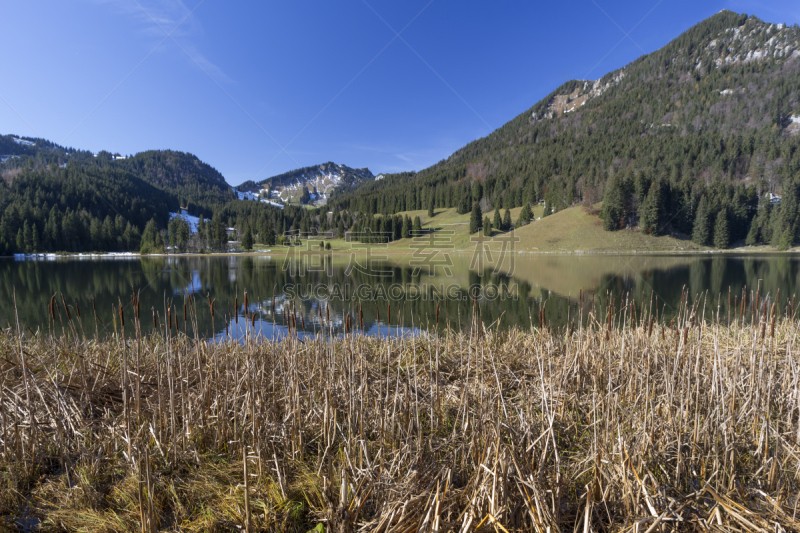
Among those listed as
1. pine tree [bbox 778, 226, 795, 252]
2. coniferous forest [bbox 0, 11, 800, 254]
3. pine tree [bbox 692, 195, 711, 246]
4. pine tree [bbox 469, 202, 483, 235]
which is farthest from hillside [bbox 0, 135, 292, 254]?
pine tree [bbox 778, 226, 795, 252]

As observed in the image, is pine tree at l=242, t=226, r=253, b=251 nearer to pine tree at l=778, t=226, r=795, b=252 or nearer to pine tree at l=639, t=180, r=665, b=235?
pine tree at l=639, t=180, r=665, b=235

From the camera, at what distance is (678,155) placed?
9869 centimetres

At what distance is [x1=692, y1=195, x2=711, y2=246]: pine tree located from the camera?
59781mm

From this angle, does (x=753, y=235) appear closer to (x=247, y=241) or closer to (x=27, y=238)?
(x=247, y=241)

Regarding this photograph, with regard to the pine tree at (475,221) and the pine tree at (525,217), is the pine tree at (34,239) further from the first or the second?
the pine tree at (525,217)

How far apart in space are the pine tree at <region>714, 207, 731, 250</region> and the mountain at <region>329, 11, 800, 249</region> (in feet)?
1.11

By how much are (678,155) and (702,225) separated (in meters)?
54.6

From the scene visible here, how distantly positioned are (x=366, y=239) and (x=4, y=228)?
84.5m

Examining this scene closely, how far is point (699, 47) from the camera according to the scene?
19288 centimetres

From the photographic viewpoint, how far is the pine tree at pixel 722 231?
58.4 m

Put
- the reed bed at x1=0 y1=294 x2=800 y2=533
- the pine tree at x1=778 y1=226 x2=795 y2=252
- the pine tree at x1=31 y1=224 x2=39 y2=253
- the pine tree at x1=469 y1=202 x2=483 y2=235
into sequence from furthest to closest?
the pine tree at x1=31 y1=224 x2=39 y2=253 → the pine tree at x1=469 y1=202 x2=483 y2=235 → the pine tree at x1=778 y1=226 x2=795 y2=252 → the reed bed at x1=0 y1=294 x2=800 y2=533

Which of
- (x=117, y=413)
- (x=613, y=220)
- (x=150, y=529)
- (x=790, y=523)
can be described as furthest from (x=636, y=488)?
(x=613, y=220)

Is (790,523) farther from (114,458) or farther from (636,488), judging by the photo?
(114,458)

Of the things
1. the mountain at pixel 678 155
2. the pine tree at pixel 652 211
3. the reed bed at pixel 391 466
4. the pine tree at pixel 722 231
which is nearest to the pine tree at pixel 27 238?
the mountain at pixel 678 155
